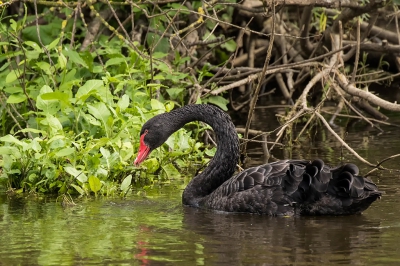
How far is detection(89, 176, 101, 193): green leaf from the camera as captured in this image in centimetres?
711

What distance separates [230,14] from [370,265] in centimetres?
669

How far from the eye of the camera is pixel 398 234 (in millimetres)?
5770

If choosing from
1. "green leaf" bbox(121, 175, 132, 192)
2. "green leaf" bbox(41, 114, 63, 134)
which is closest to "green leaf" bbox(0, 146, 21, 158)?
"green leaf" bbox(41, 114, 63, 134)

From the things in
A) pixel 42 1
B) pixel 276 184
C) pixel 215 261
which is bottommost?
pixel 215 261

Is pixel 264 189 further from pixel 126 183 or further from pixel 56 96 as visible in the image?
pixel 56 96

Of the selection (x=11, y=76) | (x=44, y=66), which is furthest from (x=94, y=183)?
(x=11, y=76)

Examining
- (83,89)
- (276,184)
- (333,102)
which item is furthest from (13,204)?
(333,102)

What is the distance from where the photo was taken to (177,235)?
585 cm

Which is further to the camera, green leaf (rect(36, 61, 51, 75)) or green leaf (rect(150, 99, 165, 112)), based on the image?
green leaf (rect(36, 61, 51, 75))

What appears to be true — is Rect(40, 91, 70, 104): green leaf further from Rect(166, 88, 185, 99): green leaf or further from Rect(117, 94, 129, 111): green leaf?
Rect(166, 88, 185, 99): green leaf

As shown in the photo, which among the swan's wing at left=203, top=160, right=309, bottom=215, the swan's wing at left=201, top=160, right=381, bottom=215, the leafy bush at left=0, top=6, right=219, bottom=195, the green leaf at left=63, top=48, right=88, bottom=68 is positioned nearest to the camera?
the swan's wing at left=201, top=160, right=381, bottom=215

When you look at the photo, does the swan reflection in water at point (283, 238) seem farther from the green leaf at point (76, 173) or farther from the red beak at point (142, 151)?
A: the green leaf at point (76, 173)

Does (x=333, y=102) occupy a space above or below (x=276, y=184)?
above

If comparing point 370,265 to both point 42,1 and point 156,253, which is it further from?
point 42,1
